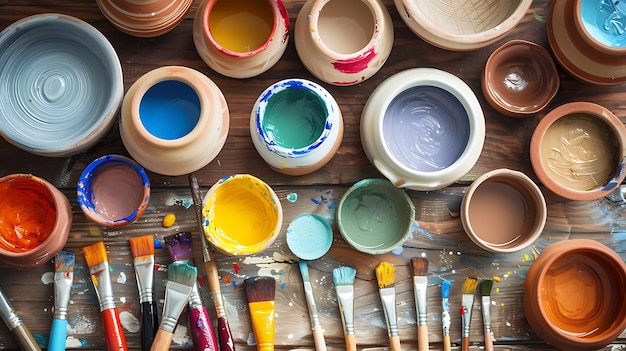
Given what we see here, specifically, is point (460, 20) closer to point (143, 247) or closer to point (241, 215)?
point (241, 215)

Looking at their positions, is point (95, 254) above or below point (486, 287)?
above

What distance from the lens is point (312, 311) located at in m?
1.72

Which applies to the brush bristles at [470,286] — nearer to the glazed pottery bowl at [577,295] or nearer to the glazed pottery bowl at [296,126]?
the glazed pottery bowl at [577,295]

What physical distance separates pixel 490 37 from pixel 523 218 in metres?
0.49

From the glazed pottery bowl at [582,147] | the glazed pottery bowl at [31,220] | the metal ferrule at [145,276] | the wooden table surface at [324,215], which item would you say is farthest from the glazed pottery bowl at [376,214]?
the glazed pottery bowl at [31,220]

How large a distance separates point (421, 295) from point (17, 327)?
40.4 inches

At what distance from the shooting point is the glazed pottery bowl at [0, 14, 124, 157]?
67.2 inches

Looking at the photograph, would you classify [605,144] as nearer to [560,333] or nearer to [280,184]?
[560,333]

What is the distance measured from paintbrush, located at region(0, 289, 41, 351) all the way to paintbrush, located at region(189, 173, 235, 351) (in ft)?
1.51

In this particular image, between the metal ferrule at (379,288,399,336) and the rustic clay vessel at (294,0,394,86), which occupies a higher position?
the rustic clay vessel at (294,0,394,86)

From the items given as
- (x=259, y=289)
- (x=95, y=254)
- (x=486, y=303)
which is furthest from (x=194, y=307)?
(x=486, y=303)

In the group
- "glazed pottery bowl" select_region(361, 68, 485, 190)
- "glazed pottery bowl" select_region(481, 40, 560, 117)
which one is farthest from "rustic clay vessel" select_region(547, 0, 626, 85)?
"glazed pottery bowl" select_region(361, 68, 485, 190)

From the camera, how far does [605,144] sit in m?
1.82

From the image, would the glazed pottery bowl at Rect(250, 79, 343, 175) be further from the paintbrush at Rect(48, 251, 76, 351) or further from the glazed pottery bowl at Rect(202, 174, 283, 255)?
the paintbrush at Rect(48, 251, 76, 351)
